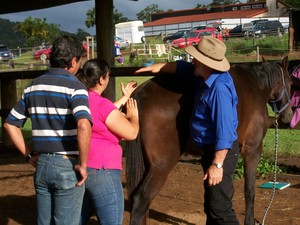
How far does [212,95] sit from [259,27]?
132 feet

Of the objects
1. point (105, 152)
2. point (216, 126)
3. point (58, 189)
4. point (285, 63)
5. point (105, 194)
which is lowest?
point (105, 194)

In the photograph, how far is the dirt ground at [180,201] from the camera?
524 cm

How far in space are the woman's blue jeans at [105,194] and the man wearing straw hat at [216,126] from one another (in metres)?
0.67

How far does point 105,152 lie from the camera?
315 centimetres

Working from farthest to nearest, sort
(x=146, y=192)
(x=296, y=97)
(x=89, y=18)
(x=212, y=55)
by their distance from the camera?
(x=89, y=18)
(x=296, y=97)
(x=146, y=192)
(x=212, y=55)

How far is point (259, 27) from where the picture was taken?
41875 mm

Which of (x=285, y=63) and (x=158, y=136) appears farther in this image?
(x=285, y=63)

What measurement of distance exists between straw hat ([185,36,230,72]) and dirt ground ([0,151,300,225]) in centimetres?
225

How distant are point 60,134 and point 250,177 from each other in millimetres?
2613

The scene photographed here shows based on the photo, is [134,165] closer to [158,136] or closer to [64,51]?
[158,136]

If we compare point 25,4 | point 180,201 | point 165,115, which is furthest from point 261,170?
point 25,4

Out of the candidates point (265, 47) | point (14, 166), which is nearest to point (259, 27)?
point (265, 47)

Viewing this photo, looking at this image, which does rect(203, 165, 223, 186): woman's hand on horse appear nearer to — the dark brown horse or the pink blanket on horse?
the dark brown horse

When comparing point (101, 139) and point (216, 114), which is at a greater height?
point (216, 114)
